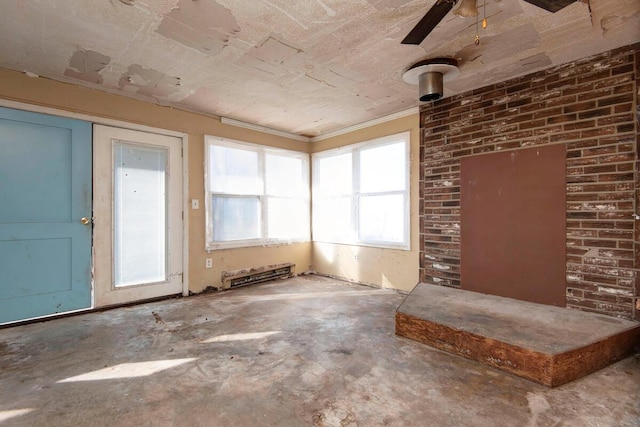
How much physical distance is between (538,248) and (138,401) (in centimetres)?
343

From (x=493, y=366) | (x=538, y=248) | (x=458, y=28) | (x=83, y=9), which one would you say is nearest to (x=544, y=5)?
(x=458, y=28)

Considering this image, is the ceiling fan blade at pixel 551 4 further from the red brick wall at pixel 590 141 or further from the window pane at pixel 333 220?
the window pane at pixel 333 220

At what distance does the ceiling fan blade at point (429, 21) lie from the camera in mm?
1930

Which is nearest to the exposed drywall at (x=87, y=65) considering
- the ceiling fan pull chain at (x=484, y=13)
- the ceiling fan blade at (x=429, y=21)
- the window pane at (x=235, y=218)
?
the window pane at (x=235, y=218)

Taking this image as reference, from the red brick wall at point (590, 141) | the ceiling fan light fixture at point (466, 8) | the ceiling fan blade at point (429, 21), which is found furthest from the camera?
the red brick wall at point (590, 141)

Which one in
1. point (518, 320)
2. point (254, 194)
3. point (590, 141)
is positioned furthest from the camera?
point (254, 194)

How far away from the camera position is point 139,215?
3656mm

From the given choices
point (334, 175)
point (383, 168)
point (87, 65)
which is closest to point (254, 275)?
point (334, 175)

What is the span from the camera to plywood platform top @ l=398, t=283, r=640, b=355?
2.03 meters

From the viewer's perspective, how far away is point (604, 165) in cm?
263

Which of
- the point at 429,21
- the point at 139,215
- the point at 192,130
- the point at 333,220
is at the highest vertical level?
the point at 429,21

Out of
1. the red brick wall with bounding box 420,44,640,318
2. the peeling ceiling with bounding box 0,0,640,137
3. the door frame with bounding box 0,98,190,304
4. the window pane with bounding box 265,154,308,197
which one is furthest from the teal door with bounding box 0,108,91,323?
the red brick wall with bounding box 420,44,640,318

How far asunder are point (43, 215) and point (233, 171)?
214 centimetres

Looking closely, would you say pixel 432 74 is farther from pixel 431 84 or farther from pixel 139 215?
pixel 139 215
